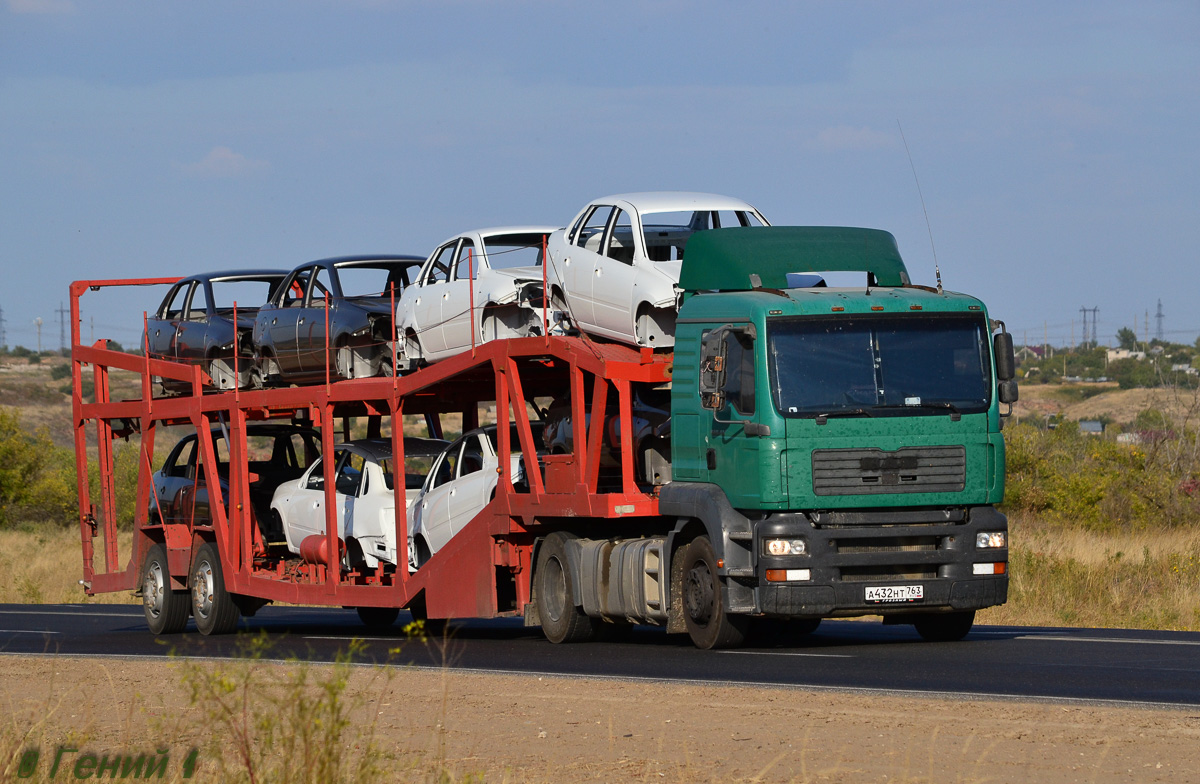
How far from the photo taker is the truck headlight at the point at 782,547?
13250 mm

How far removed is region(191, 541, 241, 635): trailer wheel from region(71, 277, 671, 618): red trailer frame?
212mm

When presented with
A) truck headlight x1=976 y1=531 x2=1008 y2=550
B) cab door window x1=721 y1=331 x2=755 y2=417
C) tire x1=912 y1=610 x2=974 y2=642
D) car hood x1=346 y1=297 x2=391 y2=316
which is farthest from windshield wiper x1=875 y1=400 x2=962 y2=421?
car hood x1=346 y1=297 x2=391 y2=316

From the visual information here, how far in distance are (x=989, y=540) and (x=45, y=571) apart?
2513 centimetres

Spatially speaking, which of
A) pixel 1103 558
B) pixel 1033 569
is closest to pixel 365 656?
pixel 1033 569

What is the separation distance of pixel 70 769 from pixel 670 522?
7843 mm

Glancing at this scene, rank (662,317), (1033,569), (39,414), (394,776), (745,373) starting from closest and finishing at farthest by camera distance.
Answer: (394,776)
(745,373)
(662,317)
(1033,569)
(39,414)

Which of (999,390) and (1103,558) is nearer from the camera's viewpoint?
(999,390)

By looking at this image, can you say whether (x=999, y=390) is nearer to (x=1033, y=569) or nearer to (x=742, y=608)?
(x=742, y=608)

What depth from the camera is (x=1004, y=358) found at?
539 inches

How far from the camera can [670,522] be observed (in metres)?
15.2

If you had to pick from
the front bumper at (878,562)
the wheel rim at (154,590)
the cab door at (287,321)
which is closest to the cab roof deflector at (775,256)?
the front bumper at (878,562)

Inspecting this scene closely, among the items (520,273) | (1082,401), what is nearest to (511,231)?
(520,273)

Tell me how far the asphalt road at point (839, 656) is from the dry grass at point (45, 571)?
37.4 ft

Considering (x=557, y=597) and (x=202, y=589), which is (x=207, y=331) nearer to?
(x=202, y=589)
